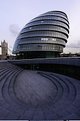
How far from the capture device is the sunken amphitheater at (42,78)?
9.59 m

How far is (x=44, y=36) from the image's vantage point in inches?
2223

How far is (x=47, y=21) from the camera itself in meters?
57.8

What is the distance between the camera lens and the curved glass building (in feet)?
186

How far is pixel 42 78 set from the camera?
24.3 meters

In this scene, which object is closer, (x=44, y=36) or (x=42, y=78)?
(x=42, y=78)

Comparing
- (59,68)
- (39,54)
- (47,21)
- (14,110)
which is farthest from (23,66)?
(14,110)

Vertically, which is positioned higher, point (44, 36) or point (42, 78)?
point (44, 36)

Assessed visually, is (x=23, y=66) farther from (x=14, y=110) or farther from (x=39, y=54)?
(x=14, y=110)

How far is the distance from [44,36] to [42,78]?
3481 centimetres

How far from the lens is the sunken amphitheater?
9594mm

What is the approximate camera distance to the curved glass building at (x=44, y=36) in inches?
2232

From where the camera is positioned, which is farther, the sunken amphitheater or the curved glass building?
the curved glass building

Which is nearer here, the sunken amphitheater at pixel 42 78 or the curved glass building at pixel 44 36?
the sunken amphitheater at pixel 42 78

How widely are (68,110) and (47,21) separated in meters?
52.1
